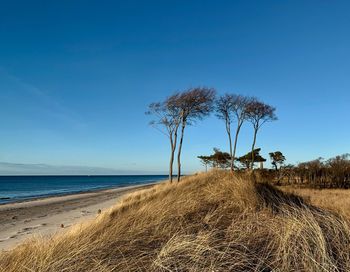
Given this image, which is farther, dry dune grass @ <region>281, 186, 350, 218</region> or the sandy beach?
the sandy beach

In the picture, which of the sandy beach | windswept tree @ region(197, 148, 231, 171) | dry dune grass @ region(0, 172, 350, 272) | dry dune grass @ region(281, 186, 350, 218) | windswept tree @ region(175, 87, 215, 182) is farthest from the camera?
windswept tree @ region(197, 148, 231, 171)

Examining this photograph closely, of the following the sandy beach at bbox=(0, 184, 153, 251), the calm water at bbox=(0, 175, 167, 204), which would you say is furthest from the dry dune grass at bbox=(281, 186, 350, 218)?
the calm water at bbox=(0, 175, 167, 204)

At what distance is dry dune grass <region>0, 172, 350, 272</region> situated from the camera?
10.5ft

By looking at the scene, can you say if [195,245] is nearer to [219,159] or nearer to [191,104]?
[191,104]

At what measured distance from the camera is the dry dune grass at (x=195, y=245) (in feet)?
10.5

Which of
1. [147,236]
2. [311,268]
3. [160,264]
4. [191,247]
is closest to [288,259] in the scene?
[311,268]

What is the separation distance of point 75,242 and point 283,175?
35326 mm

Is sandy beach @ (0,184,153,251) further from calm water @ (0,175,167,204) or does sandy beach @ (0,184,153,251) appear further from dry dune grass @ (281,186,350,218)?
calm water @ (0,175,167,204)

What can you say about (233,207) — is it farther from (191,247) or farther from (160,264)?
(160,264)

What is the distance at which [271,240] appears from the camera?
403 centimetres

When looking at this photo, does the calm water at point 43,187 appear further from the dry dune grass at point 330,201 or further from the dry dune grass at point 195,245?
the dry dune grass at point 195,245

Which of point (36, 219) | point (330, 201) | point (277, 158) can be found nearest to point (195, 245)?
point (330, 201)

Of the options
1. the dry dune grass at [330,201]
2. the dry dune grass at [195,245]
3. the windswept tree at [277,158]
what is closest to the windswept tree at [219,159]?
the windswept tree at [277,158]

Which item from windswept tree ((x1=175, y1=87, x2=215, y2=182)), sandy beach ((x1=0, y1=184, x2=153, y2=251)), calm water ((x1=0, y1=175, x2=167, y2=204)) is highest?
windswept tree ((x1=175, y1=87, x2=215, y2=182))
